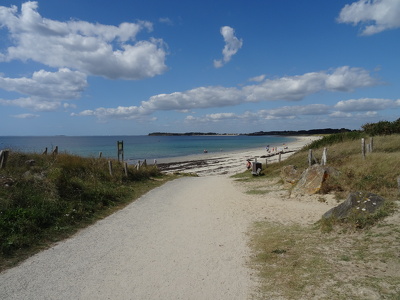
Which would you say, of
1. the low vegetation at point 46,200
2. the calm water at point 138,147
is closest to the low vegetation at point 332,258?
the low vegetation at point 46,200

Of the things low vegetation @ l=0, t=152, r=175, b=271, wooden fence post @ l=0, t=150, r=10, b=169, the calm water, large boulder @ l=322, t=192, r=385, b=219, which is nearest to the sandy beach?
low vegetation @ l=0, t=152, r=175, b=271

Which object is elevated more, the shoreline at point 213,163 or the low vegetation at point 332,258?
the low vegetation at point 332,258

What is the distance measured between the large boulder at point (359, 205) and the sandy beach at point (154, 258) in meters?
1.04

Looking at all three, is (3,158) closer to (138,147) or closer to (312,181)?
(312,181)

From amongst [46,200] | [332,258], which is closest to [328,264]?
[332,258]

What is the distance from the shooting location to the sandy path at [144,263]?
4.80 metres

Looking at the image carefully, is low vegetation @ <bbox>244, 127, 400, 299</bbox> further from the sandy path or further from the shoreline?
the shoreline

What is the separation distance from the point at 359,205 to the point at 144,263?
18.1 feet

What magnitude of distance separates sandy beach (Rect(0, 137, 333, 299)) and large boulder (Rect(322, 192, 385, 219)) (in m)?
1.04

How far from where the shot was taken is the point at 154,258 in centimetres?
618

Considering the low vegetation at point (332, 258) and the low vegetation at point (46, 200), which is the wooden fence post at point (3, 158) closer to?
the low vegetation at point (46, 200)

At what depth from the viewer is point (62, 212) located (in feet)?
29.8

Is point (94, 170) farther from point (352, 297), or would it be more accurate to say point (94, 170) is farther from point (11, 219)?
point (352, 297)

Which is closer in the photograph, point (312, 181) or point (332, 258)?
point (332, 258)
